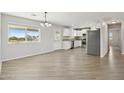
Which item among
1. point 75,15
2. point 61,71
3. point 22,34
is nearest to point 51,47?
point 22,34

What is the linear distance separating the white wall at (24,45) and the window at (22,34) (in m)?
0.23

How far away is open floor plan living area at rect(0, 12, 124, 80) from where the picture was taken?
16.7ft

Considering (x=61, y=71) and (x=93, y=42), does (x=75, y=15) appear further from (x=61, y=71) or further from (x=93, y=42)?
(x=61, y=71)

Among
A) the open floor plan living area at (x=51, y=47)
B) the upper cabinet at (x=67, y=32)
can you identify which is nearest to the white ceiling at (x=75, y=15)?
the open floor plan living area at (x=51, y=47)

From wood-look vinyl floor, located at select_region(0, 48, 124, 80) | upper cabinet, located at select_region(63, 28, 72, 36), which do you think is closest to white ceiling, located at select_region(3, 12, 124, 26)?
wood-look vinyl floor, located at select_region(0, 48, 124, 80)

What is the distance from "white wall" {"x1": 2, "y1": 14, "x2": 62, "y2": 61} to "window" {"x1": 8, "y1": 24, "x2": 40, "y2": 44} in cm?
23

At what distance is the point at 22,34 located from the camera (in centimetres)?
811

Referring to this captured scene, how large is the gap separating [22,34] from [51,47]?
12.3 ft

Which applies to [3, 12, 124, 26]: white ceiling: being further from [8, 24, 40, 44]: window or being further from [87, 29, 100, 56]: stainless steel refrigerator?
[87, 29, 100, 56]: stainless steel refrigerator

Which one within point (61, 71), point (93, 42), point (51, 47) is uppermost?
point (93, 42)
